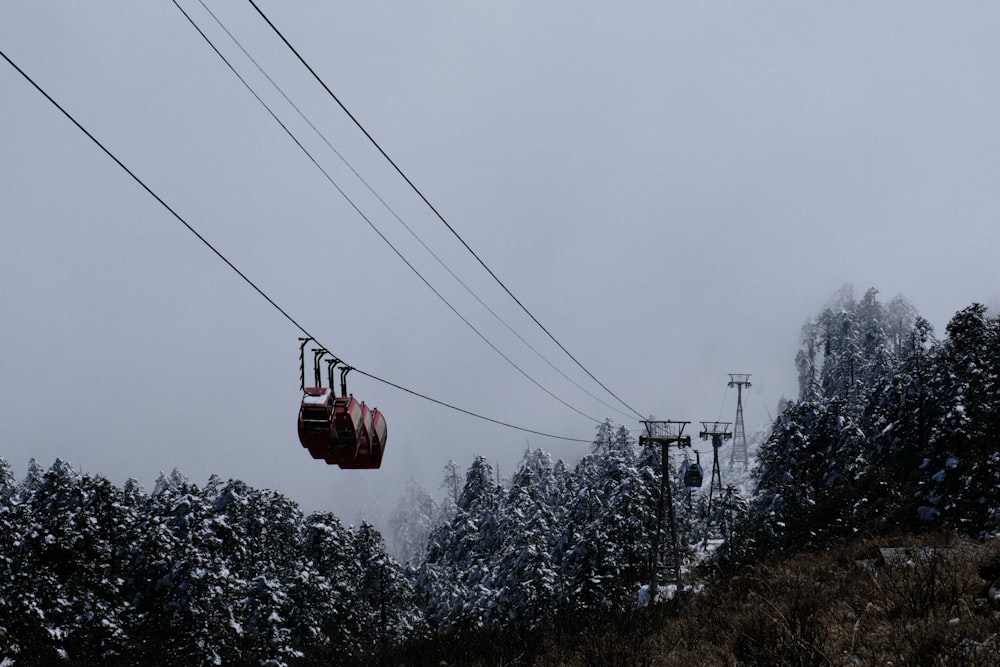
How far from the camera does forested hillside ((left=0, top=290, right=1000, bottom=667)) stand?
27547 mm

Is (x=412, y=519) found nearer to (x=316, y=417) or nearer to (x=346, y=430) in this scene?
(x=346, y=430)

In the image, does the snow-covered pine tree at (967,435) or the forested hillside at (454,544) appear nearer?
the snow-covered pine tree at (967,435)

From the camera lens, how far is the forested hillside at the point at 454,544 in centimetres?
2755

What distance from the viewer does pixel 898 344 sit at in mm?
97125

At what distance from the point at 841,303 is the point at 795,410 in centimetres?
7206

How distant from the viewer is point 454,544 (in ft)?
181

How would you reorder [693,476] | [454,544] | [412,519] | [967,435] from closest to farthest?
[967,435] < [693,476] < [454,544] < [412,519]

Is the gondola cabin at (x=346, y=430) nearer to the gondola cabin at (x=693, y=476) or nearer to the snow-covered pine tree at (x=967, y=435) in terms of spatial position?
the snow-covered pine tree at (x=967, y=435)

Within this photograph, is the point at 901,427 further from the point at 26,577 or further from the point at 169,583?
the point at 26,577

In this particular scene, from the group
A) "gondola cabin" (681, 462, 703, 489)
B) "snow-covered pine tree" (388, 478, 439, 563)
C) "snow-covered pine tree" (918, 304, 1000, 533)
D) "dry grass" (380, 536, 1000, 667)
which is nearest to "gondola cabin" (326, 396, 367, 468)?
"dry grass" (380, 536, 1000, 667)

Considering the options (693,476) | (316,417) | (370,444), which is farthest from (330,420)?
(693,476)

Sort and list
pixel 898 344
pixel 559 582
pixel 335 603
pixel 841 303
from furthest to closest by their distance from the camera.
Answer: pixel 841 303
pixel 898 344
pixel 335 603
pixel 559 582

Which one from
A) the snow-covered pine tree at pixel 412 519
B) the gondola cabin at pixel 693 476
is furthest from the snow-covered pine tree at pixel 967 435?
the snow-covered pine tree at pixel 412 519

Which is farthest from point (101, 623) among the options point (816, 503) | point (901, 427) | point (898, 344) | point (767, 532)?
point (898, 344)
